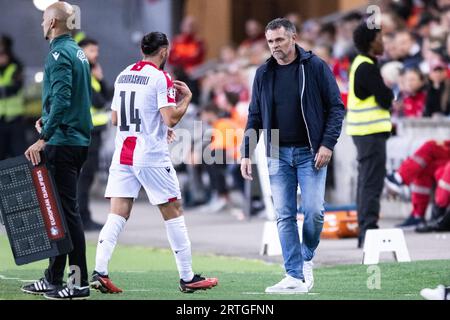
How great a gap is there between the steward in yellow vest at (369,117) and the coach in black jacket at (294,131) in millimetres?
3150

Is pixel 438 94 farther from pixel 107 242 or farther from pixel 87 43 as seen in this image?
pixel 107 242

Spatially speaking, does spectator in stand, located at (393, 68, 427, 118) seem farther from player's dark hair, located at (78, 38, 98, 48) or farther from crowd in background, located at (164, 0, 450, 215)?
player's dark hair, located at (78, 38, 98, 48)

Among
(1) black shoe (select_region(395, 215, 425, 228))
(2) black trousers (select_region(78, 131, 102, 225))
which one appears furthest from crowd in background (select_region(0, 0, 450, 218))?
(2) black trousers (select_region(78, 131, 102, 225))

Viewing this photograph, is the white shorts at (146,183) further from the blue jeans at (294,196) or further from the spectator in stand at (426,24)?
the spectator in stand at (426,24)

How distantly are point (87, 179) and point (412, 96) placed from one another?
457 centimetres

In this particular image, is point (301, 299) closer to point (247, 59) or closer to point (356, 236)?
point (356, 236)

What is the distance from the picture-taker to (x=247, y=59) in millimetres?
Answer: 24812

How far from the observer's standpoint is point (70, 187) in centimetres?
1013

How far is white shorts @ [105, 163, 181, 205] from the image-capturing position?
34.5 ft

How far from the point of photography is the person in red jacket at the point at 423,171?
53.0ft

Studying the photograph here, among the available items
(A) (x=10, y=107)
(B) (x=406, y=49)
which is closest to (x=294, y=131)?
(B) (x=406, y=49)

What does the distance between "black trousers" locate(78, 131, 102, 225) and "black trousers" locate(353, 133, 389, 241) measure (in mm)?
4319
